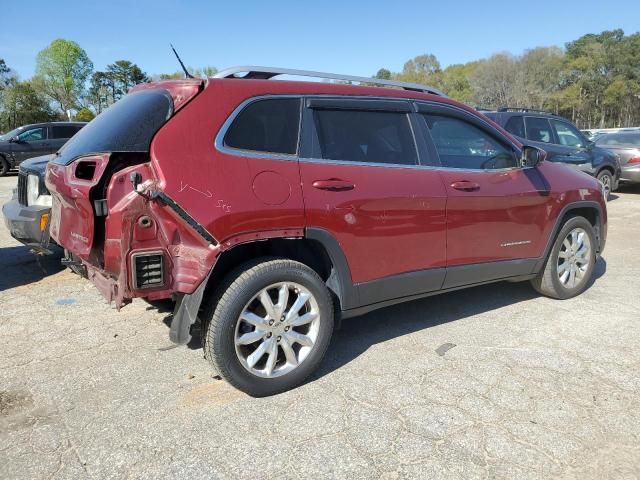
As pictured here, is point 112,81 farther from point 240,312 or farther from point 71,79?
point 240,312

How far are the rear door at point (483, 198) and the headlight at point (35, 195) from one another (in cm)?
328

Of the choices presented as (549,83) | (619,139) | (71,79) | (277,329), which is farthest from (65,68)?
(277,329)

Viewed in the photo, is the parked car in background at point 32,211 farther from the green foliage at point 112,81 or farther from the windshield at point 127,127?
the green foliage at point 112,81

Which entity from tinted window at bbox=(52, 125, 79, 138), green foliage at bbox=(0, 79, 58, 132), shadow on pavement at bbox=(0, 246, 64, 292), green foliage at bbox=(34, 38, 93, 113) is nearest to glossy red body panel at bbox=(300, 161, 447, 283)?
shadow on pavement at bbox=(0, 246, 64, 292)

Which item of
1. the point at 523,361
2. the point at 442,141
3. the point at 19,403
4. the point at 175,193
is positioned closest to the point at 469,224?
the point at 442,141

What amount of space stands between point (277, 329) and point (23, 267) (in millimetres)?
4063

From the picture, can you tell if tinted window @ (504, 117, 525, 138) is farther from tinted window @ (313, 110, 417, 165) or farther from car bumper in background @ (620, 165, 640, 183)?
tinted window @ (313, 110, 417, 165)

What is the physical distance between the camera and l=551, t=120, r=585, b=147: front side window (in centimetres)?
1052

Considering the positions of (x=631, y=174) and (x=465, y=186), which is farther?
(x=631, y=174)

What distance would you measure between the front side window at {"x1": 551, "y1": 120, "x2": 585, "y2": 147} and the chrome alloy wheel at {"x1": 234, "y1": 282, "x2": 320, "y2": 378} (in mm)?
9169

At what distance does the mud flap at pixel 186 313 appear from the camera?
280 cm

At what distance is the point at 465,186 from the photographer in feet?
12.4

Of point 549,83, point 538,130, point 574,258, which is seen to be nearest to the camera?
point 574,258

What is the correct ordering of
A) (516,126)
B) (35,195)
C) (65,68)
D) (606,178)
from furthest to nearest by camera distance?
(65,68) < (606,178) < (516,126) < (35,195)
